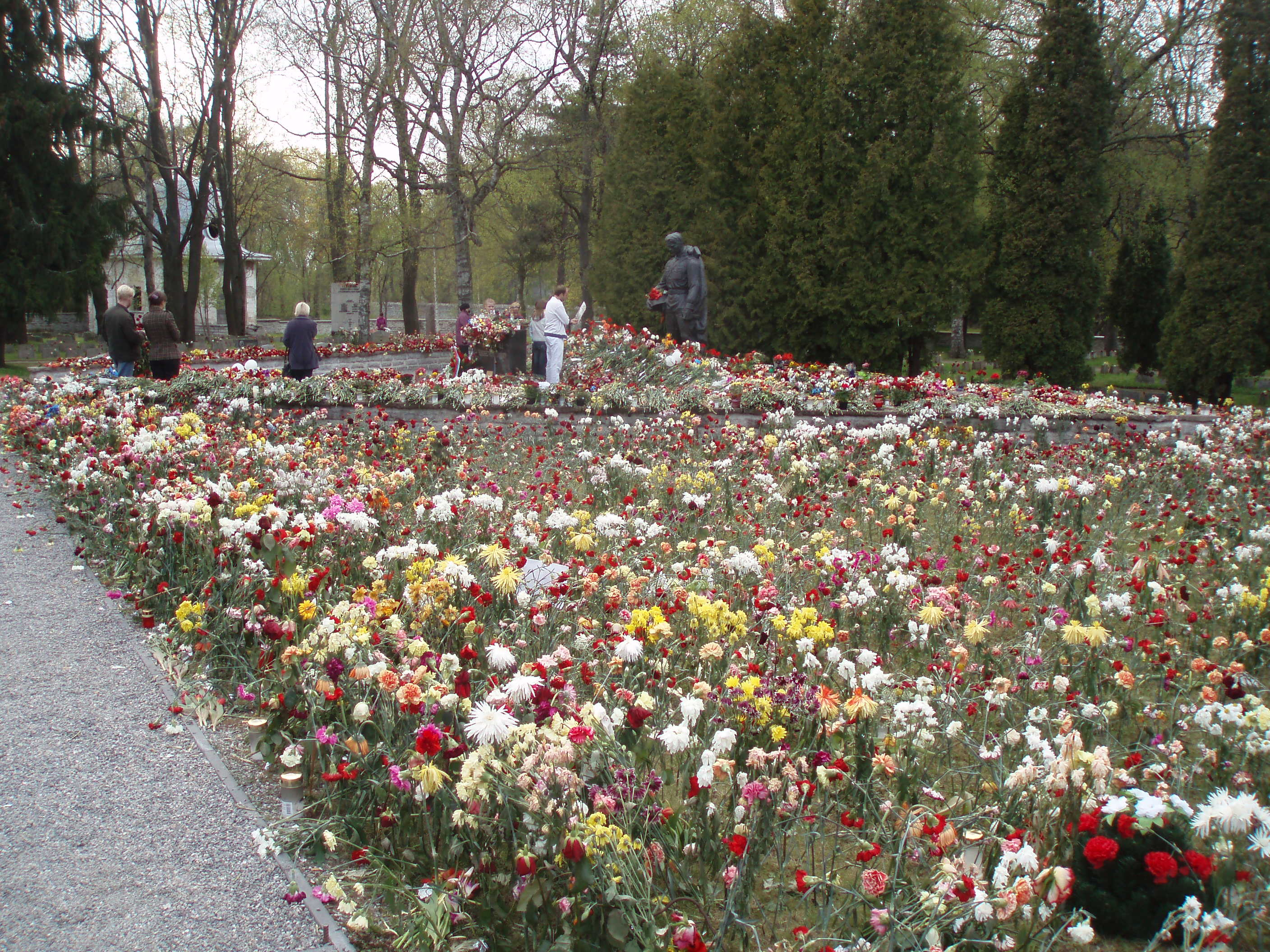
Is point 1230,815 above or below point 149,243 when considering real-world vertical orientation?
below

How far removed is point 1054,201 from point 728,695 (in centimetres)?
1547

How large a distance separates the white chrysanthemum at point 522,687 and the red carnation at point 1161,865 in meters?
1.44

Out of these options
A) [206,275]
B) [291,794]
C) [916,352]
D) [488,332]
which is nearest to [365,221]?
[488,332]

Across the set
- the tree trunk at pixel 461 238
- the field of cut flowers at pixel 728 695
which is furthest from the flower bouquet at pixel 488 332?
the field of cut flowers at pixel 728 695

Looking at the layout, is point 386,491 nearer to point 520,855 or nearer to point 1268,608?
point 520,855

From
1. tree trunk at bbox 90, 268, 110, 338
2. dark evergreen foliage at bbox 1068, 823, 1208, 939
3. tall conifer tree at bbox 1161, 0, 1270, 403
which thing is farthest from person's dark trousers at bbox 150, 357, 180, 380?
tall conifer tree at bbox 1161, 0, 1270, 403

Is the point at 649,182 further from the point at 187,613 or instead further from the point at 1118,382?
the point at 187,613

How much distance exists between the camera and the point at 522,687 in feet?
8.37

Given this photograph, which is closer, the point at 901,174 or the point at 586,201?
the point at 901,174

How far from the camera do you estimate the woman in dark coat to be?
12.2 m

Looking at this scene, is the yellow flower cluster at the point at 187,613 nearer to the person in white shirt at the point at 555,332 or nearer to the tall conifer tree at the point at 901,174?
the person in white shirt at the point at 555,332

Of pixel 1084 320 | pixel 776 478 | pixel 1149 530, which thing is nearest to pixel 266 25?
pixel 1084 320

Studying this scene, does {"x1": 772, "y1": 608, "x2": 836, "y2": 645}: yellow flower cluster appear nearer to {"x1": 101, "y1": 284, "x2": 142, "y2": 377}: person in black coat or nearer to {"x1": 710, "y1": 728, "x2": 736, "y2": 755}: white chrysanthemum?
{"x1": 710, "y1": 728, "x2": 736, "y2": 755}: white chrysanthemum

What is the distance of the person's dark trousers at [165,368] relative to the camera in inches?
488
